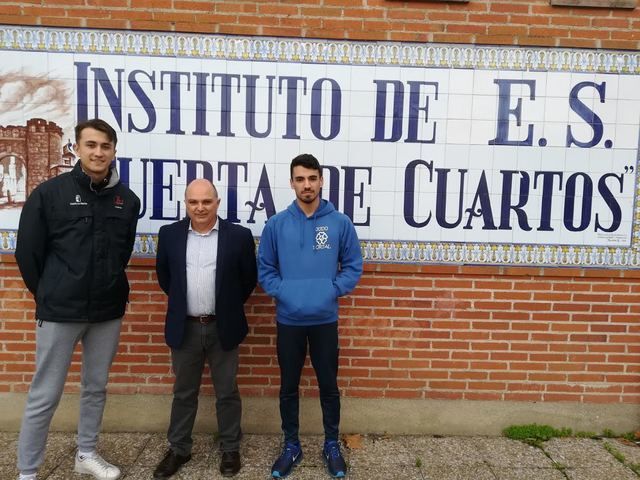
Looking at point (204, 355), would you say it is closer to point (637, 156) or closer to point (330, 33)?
point (330, 33)

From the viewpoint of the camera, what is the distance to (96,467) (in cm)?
314

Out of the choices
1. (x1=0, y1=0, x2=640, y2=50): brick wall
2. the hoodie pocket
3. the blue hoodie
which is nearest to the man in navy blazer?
the blue hoodie

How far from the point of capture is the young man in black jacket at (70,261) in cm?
281

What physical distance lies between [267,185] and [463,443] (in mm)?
2448

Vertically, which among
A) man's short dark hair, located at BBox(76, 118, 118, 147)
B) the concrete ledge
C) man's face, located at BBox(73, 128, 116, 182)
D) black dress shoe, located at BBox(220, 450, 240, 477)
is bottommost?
black dress shoe, located at BBox(220, 450, 240, 477)

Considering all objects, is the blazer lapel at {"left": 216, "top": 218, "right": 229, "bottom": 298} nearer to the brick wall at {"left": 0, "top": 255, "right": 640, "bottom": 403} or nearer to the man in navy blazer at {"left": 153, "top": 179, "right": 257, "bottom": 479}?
the man in navy blazer at {"left": 153, "top": 179, "right": 257, "bottom": 479}

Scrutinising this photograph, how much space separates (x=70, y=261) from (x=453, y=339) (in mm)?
2728

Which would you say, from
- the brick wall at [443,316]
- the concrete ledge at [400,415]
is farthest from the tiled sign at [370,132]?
the concrete ledge at [400,415]

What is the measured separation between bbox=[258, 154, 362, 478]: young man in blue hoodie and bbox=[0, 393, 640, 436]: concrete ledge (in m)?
0.53

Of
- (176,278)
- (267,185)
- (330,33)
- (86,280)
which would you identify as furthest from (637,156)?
(86,280)

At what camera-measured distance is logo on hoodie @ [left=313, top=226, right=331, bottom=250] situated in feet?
10.1

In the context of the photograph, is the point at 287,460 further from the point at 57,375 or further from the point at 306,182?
the point at 306,182

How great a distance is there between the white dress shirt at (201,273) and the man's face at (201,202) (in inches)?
4.7

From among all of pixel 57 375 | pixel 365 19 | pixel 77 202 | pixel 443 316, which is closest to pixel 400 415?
pixel 443 316
